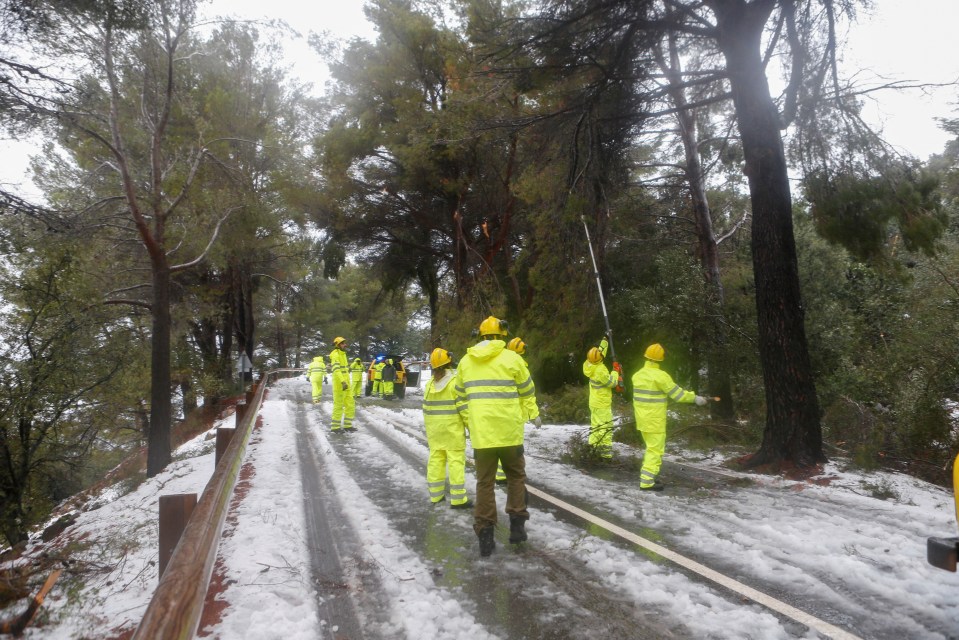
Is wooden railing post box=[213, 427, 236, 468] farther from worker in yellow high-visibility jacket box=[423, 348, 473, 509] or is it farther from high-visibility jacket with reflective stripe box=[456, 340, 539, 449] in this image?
high-visibility jacket with reflective stripe box=[456, 340, 539, 449]

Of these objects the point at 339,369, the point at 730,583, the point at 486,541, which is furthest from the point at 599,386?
the point at 339,369

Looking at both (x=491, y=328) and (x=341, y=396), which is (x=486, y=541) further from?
(x=341, y=396)

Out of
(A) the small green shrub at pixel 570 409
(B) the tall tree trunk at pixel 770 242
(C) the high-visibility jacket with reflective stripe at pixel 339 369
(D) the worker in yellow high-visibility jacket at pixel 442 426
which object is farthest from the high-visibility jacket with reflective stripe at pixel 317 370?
(B) the tall tree trunk at pixel 770 242

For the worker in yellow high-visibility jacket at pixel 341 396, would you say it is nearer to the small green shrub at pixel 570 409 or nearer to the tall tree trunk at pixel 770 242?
the small green shrub at pixel 570 409

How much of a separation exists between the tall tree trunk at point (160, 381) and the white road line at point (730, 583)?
11.3 meters

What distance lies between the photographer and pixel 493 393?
536 cm

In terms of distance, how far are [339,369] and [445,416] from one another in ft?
22.9

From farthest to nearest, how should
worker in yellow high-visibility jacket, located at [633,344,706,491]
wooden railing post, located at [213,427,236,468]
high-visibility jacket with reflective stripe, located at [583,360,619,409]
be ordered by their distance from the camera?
high-visibility jacket with reflective stripe, located at [583,360,619,409]
worker in yellow high-visibility jacket, located at [633,344,706,491]
wooden railing post, located at [213,427,236,468]

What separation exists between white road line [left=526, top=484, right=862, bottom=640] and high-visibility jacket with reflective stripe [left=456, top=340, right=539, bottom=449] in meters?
1.28

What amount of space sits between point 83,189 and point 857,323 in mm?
17615

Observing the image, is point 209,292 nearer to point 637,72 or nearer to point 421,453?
point 421,453

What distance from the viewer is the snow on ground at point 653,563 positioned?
3.78 meters

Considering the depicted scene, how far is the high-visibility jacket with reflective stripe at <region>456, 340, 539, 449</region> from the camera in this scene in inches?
209

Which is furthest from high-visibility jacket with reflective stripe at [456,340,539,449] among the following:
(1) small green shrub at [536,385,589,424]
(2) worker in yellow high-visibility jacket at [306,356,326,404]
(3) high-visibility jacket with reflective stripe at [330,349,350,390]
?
(2) worker in yellow high-visibility jacket at [306,356,326,404]
